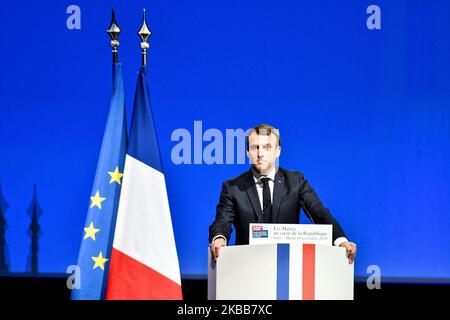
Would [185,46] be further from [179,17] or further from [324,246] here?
[324,246]

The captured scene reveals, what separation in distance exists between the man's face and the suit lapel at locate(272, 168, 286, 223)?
9 cm

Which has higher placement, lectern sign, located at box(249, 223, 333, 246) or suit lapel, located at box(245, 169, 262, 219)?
suit lapel, located at box(245, 169, 262, 219)

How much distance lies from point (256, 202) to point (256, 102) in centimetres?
121

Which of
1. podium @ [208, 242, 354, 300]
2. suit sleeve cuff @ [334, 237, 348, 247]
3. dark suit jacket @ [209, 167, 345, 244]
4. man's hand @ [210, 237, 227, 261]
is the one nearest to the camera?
podium @ [208, 242, 354, 300]

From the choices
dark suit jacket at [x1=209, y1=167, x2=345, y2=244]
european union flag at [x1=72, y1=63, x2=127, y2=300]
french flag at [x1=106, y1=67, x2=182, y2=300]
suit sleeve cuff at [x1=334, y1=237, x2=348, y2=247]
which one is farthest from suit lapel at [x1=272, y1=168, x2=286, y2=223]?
european union flag at [x1=72, y1=63, x2=127, y2=300]

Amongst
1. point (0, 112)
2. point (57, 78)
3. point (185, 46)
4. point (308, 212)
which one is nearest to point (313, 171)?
point (308, 212)

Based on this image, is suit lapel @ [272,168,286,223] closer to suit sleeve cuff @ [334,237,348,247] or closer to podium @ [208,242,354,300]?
suit sleeve cuff @ [334,237,348,247]

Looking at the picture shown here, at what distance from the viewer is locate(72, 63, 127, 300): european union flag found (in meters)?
4.46

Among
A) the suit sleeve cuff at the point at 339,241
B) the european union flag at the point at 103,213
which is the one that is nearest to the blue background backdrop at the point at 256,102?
the european union flag at the point at 103,213

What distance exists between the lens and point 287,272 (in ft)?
12.0

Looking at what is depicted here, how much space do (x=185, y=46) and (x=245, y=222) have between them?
1.72 m

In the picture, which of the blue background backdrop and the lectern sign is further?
the blue background backdrop

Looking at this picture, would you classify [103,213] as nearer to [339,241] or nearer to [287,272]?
[287,272]

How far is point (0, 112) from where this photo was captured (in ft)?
17.3
